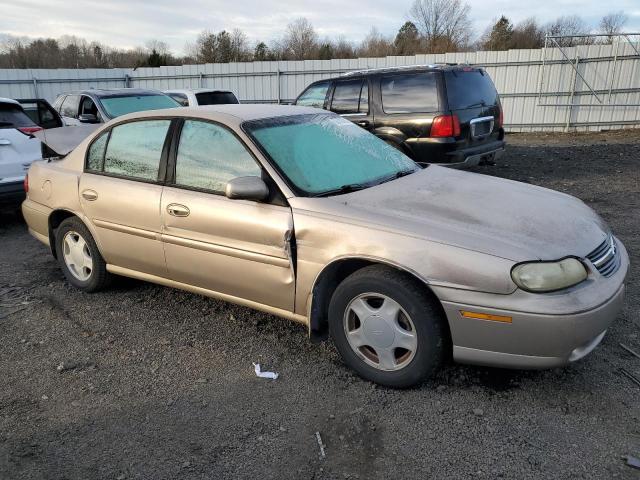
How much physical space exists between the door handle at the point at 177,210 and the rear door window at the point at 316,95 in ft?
17.7

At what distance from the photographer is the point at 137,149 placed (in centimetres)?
413

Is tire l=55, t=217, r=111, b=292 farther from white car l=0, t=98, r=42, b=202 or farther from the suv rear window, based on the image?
the suv rear window

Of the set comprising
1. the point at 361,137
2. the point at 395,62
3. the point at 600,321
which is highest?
the point at 395,62

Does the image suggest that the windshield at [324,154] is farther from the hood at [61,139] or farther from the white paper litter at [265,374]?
the hood at [61,139]

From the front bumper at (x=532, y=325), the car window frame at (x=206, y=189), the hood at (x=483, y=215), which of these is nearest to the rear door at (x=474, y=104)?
the hood at (x=483, y=215)

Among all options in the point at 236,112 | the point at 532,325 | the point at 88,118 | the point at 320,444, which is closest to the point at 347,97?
the point at 88,118

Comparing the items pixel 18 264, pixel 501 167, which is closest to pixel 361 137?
pixel 18 264

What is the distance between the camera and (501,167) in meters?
10.4

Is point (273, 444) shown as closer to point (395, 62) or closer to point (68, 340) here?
point (68, 340)

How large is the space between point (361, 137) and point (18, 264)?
3.88 metres

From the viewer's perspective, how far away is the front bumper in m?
2.63

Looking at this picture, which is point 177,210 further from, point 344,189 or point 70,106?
point 70,106

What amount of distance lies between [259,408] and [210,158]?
1.72 m

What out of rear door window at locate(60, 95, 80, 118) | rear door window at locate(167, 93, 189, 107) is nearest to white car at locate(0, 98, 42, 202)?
rear door window at locate(60, 95, 80, 118)
